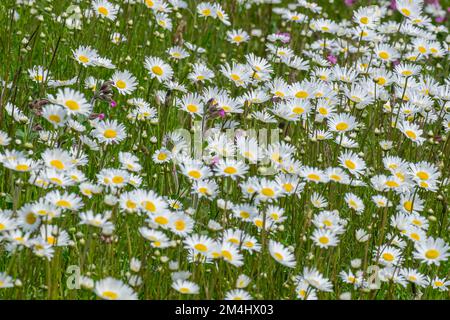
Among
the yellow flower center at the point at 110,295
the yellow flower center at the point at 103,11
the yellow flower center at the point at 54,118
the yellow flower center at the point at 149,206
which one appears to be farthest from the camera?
the yellow flower center at the point at 103,11

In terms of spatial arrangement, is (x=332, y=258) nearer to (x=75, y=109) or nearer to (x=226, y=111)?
(x=226, y=111)

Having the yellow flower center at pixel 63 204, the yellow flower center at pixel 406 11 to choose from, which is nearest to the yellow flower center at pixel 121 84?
the yellow flower center at pixel 63 204

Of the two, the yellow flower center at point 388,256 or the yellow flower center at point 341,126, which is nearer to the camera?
the yellow flower center at point 388,256

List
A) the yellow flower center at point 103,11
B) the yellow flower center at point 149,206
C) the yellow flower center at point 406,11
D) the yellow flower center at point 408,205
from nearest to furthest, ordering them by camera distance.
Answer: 1. the yellow flower center at point 149,206
2. the yellow flower center at point 408,205
3. the yellow flower center at point 103,11
4. the yellow flower center at point 406,11

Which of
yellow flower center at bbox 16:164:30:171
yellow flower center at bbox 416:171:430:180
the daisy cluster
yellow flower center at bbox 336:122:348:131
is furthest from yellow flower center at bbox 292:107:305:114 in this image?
yellow flower center at bbox 16:164:30:171

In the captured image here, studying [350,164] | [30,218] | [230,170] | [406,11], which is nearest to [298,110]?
[350,164]

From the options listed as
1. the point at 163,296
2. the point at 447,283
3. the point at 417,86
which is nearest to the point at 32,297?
the point at 163,296

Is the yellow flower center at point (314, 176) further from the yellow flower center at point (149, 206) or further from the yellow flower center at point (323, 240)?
the yellow flower center at point (149, 206)

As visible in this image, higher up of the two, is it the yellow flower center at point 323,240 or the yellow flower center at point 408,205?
the yellow flower center at point 408,205

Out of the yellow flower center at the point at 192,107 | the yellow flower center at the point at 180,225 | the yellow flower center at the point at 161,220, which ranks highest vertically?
the yellow flower center at the point at 192,107
